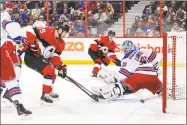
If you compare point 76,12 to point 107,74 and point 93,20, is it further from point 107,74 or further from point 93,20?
point 107,74

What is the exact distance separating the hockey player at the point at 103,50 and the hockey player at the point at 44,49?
166 cm

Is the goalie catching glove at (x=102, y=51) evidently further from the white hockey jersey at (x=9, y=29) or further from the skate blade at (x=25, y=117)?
the skate blade at (x=25, y=117)

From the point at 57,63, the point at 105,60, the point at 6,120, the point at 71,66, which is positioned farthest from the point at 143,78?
the point at 71,66

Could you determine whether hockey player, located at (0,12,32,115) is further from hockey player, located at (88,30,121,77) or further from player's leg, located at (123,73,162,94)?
hockey player, located at (88,30,121,77)

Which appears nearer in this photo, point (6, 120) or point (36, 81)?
point (6, 120)

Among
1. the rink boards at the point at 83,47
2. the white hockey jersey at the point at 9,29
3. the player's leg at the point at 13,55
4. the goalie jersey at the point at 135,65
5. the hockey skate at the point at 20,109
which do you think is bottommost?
the rink boards at the point at 83,47

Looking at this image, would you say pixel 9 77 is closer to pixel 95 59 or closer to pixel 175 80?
pixel 175 80

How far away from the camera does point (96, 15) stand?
823cm

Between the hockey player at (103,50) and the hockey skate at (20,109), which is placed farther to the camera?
the hockey player at (103,50)

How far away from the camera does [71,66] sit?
774 cm

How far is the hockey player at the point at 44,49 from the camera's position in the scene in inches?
167

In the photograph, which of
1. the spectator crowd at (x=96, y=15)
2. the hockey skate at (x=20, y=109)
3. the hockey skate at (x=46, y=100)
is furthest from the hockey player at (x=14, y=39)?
the spectator crowd at (x=96, y=15)

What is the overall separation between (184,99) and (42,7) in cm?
489

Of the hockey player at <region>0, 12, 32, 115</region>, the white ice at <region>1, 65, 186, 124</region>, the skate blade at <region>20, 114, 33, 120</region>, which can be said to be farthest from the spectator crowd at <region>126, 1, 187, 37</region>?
the skate blade at <region>20, 114, 33, 120</region>
